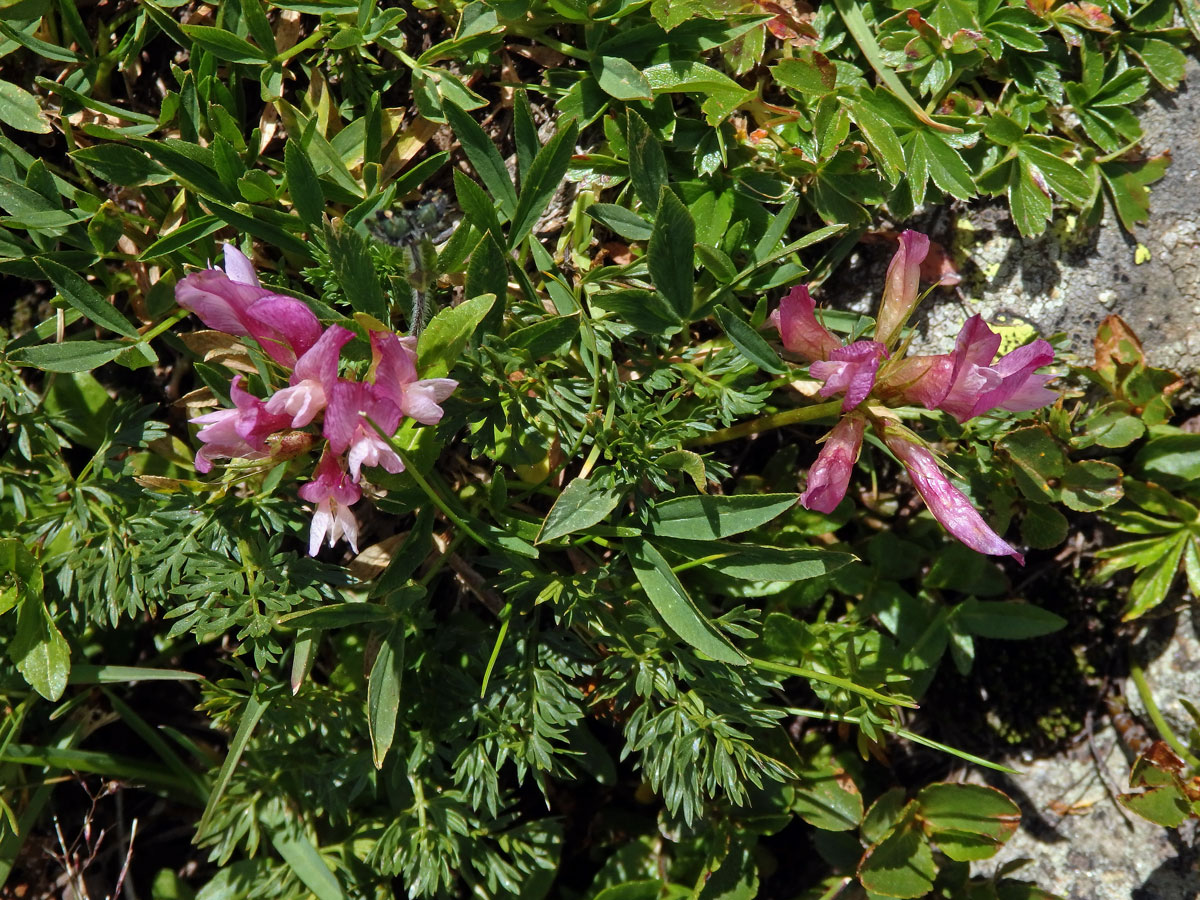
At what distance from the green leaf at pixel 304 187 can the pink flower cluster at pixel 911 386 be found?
1.07 meters

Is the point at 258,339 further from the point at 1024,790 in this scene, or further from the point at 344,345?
the point at 1024,790

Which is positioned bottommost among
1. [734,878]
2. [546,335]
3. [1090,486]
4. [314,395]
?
[734,878]

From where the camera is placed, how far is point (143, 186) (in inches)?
93.9

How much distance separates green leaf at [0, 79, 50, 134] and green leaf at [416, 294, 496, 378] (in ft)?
4.41

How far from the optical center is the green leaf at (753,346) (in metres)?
2.12

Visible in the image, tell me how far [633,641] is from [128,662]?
156cm

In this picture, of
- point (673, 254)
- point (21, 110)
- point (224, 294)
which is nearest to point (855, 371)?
point (673, 254)

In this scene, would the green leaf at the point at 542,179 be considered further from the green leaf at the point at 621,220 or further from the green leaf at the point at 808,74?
the green leaf at the point at 808,74

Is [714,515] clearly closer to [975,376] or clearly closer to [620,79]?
[975,376]

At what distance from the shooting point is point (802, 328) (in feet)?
6.70

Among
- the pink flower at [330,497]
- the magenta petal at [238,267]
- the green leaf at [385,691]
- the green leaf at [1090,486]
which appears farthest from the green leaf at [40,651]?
the green leaf at [1090,486]

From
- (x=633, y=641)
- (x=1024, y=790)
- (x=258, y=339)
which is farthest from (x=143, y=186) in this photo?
(x=1024, y=790)

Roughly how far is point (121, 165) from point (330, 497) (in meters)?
1.15

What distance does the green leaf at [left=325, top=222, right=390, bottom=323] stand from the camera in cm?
183
